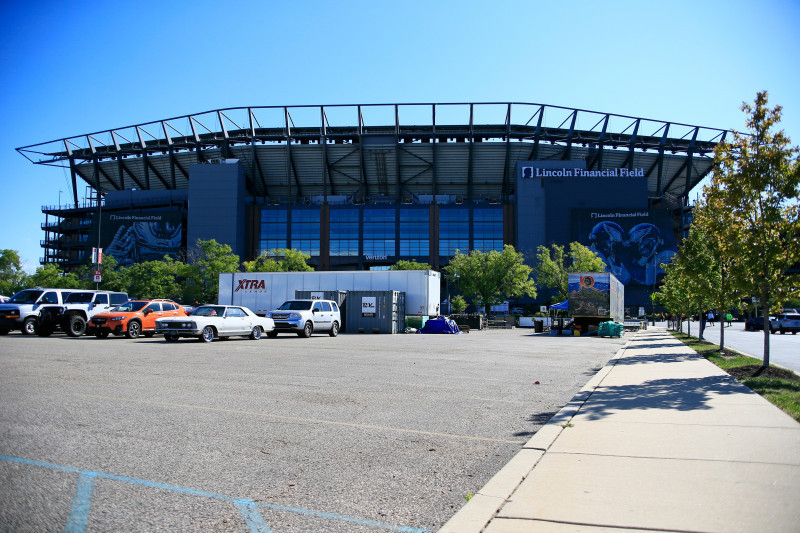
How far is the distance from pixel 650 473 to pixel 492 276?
67346 millimetres

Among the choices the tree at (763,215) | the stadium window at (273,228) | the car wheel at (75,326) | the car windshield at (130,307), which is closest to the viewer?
the tree at (763,215)

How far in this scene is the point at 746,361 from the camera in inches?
624

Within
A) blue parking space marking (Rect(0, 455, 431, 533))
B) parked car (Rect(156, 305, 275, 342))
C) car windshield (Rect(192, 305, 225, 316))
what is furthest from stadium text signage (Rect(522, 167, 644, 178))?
blue parking space marking (Rect(0, 455, 431, 533))

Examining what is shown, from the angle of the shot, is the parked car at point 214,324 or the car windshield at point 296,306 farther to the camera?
the car windshield at point 296,306

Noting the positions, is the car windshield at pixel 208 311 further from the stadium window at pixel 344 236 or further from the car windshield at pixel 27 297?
the stadium window at pixel 344 236

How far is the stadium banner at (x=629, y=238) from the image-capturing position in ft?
306

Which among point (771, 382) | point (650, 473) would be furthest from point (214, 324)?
point (650, 473)

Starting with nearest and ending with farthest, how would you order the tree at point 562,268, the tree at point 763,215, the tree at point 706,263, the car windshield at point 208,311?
the tree at point 763,215
the tree at point 706,263
the car windshield at point 208,311
the tree at point 562,268

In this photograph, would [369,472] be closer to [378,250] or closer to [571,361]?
[571,361]

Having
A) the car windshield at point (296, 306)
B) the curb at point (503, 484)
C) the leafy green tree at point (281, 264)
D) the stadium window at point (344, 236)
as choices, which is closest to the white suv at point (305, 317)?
the car windshield at point (296, 306)

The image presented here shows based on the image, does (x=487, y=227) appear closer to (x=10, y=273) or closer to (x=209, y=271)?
(x=209, y=271)

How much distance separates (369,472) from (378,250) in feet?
296

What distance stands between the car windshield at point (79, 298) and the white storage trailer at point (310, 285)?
11.1m

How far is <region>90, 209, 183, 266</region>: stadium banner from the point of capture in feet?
317
